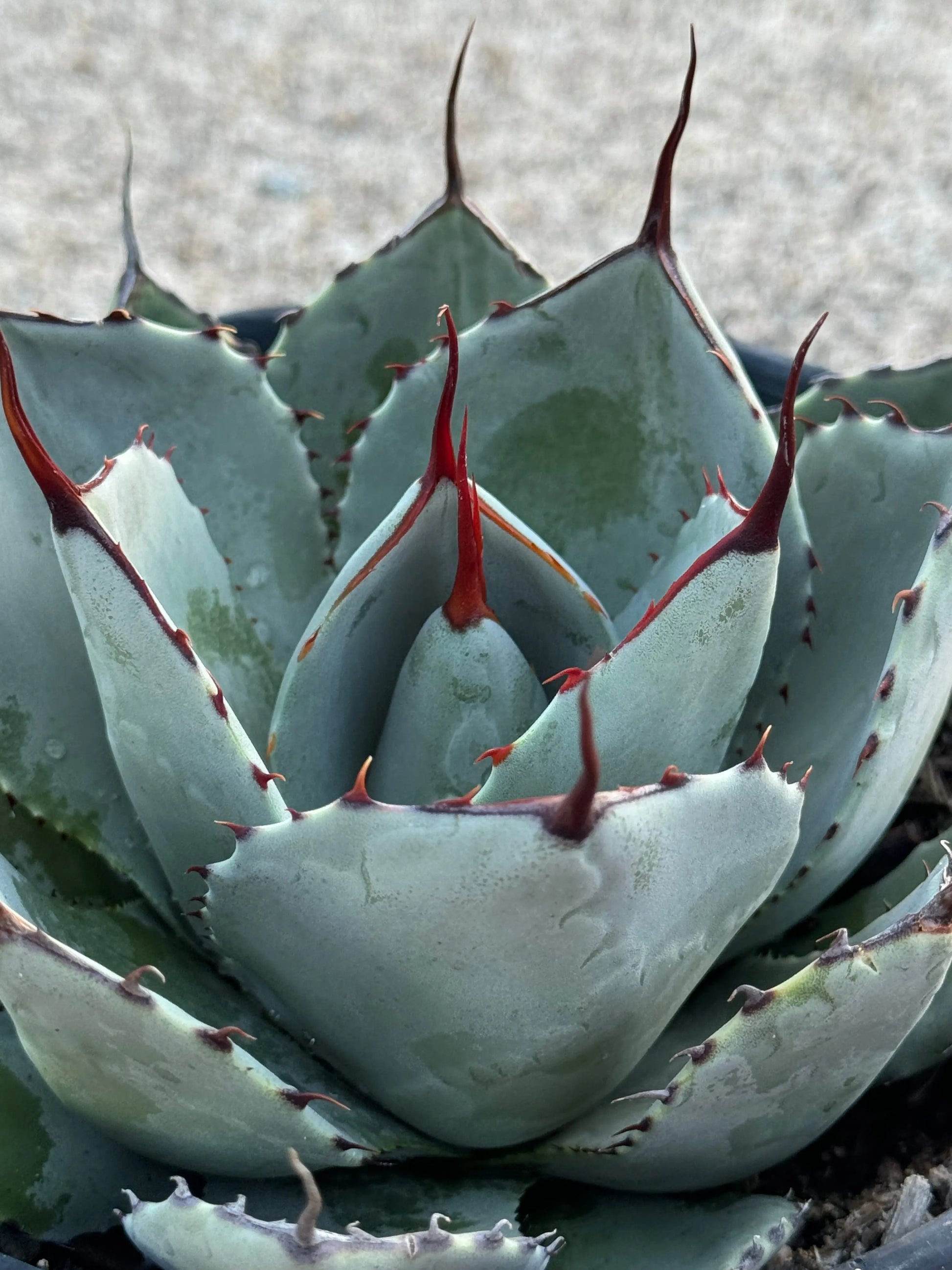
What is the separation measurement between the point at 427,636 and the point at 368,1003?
0.20 metres

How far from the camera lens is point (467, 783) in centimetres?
78

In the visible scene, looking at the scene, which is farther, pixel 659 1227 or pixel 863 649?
pixel 863 649

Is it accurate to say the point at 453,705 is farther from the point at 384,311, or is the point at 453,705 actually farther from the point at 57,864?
the point at 384,311

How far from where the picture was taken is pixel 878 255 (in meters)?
2.44

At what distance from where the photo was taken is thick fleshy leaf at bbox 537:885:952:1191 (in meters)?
0.65

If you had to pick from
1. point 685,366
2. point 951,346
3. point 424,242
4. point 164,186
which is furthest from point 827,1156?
point 164,186

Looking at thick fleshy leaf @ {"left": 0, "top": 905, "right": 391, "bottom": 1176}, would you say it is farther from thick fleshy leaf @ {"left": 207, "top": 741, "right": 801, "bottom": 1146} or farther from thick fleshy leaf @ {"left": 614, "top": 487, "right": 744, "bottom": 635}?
thick fleshy leaf @ {"left": 614, "top": 487, "right": 744, "bottom": 635}

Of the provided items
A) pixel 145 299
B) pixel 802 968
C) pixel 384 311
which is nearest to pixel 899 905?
pixel 802 968

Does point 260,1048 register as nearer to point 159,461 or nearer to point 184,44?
point 159,461

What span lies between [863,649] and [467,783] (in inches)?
10.9

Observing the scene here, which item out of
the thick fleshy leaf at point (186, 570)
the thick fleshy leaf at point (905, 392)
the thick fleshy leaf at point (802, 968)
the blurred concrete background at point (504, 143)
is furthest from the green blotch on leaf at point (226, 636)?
the blurred concrete background at point (504, 143)

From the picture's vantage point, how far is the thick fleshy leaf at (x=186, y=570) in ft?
2.53

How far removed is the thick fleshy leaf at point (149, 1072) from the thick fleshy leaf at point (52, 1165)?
0.16ft

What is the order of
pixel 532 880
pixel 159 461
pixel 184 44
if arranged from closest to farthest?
pixel 532 880 < pixel 159 461 < pixel 184 44
